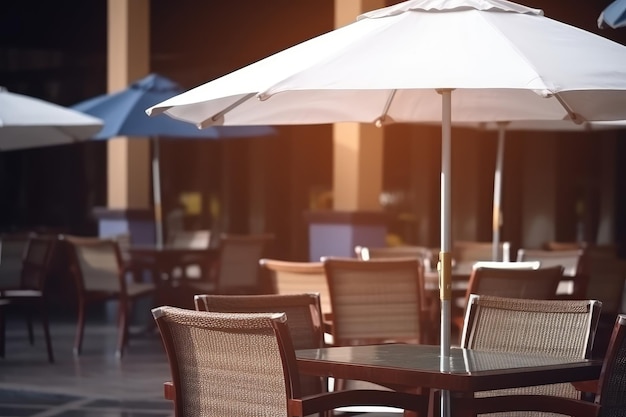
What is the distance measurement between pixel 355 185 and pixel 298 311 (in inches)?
242

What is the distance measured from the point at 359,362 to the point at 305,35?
10880 mm

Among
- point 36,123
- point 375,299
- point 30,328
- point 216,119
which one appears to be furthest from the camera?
point 30,328

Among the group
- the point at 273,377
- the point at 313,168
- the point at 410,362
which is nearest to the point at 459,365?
the point at 410,362

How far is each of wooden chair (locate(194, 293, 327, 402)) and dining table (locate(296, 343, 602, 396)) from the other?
0.82 feet

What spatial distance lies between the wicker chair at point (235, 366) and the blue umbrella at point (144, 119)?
6.71 m

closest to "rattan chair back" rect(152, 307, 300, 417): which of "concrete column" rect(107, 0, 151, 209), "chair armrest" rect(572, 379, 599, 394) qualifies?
"chair armrest" rect(572, 379, 599, 394)

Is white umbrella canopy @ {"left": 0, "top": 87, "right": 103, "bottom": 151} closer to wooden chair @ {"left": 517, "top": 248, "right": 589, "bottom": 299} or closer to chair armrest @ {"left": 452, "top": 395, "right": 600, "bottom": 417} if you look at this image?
wooden chair @ {"left": 517, "top": 248, "right": 589, "bottom": 299}

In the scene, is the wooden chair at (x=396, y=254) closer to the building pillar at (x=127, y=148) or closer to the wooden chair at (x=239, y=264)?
the wooden chair at (x=239, y=264)

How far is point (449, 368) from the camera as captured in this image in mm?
4180

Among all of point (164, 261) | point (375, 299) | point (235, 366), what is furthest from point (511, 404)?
point (164, 261)

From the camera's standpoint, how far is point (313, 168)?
54.3ft

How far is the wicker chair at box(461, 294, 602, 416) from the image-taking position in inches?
185

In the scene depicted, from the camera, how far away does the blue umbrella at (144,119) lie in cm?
1089

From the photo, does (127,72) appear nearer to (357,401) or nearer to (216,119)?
(216,119)
